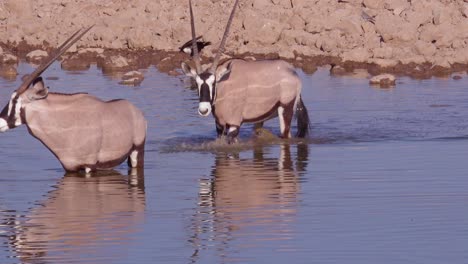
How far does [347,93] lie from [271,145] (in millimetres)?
4772

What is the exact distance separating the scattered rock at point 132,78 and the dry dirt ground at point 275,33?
6.07 feet

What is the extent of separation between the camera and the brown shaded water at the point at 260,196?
990 cm

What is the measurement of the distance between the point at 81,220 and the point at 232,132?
4608 mm

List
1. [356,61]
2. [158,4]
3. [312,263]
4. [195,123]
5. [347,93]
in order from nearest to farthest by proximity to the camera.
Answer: [312,263]
[195,123]
[347,93]
[356,61]
[158,4]

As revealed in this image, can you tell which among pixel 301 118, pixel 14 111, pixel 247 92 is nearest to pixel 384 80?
pixel 301 118

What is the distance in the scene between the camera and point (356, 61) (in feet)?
78.2

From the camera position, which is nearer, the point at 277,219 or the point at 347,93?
the point at 277,219

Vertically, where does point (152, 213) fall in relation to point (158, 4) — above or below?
below

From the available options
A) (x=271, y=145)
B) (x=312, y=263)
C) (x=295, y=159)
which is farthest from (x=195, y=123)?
(x=312, y=263)

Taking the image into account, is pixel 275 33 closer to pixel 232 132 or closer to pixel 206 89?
pixel 232 132

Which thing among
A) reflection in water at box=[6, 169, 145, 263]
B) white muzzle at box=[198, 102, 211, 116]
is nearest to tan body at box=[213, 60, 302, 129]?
white muzzle at box=[198, 102, 211, 116]

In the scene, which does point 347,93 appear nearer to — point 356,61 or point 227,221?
point 356,61

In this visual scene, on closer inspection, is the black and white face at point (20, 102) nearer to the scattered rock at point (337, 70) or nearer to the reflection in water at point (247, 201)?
the reflection in water at point (247, 201)

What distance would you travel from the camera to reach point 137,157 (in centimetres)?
1353
